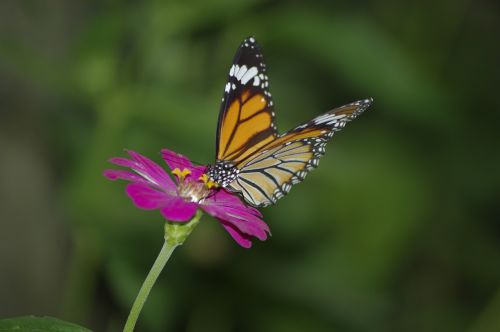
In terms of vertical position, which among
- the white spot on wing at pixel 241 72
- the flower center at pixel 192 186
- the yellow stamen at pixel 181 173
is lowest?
the flower center at pixel 192 186

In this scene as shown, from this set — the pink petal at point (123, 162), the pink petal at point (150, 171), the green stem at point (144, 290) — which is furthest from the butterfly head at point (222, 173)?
the green stem at point (144, 290)

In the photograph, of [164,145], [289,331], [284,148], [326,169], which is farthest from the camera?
[289,331]

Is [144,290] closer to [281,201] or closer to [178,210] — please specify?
[178,210]

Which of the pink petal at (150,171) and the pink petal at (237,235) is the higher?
the pink petal at (150,171)

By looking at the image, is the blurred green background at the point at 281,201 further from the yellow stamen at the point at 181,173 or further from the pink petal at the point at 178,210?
the pink petal at the point at 178,210

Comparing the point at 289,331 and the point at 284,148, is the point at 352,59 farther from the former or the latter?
the point at 289,331

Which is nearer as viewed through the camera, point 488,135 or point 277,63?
point 277,63

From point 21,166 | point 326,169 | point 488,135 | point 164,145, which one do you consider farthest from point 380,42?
point 488,135

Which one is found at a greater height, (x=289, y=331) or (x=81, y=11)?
(x=81, y=11)

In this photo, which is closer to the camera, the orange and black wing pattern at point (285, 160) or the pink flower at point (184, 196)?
the pink flower at point (184, 196)
